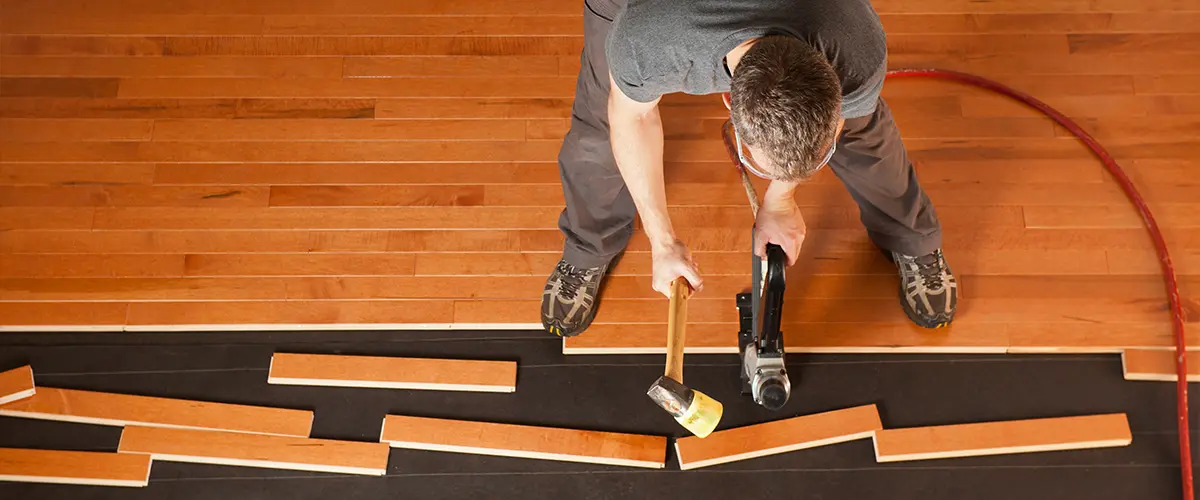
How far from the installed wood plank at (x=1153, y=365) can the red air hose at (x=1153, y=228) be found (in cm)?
2

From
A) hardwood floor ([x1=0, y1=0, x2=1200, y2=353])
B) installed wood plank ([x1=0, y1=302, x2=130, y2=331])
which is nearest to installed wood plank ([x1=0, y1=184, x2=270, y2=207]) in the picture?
hardwood floor ([x1=0, y1=0, x2=1200, y2=353])

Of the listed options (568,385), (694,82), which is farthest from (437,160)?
(694,82)

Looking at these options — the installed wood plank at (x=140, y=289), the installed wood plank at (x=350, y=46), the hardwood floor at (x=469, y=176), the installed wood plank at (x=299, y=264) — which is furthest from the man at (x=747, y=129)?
the installed wood plank at (x=140, y=289)

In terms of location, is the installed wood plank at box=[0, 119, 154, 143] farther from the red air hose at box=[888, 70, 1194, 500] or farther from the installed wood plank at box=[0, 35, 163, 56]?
the red air hose at box=[888, 70, 1194, 500]

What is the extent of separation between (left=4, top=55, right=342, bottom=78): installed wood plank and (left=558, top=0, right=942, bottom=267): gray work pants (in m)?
1.09

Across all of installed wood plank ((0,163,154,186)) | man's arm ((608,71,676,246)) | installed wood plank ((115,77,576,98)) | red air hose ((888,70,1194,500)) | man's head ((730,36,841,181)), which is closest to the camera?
man's head ((730,36,841,181))

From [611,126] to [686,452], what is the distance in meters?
0.94

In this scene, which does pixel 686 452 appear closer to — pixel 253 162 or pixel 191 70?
pixel 253 162

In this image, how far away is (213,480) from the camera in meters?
2.34

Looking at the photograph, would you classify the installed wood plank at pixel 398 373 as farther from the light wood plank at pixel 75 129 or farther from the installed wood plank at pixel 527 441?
the light wood plank at pixel 75 129

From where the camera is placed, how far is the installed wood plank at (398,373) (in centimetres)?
242

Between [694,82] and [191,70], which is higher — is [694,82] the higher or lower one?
the lower one

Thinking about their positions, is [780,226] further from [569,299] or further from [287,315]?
[287,315]

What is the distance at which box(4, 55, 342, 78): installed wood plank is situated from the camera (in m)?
2.88
